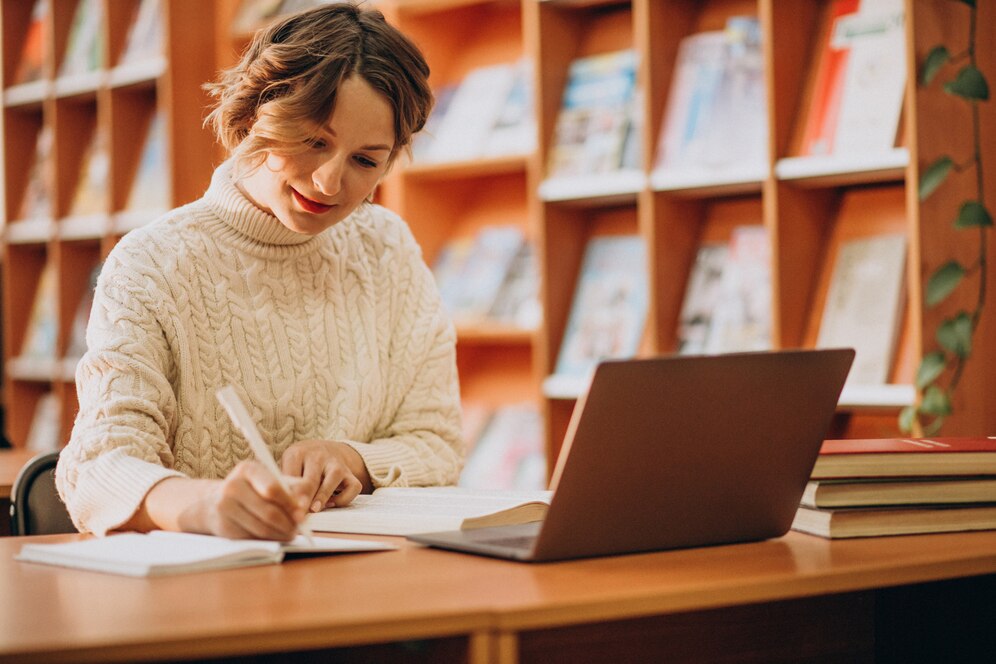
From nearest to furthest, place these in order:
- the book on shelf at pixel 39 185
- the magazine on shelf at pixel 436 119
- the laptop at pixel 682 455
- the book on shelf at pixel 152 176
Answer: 1. the laptop at pixel 682 455
2. the magazine on shelf at pixel 436 119
3. the book on shelf at pixel 152 176
4. the book on shelf at pixel 39 185

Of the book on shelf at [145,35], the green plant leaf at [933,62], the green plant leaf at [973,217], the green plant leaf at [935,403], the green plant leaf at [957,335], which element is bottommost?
the green plant leaf at [935,403]

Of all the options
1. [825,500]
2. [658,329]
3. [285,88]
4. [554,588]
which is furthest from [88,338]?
[658,329]

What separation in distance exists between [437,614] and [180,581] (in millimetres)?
260

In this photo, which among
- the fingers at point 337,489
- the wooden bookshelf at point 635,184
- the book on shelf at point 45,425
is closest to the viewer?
the fingers at point 337,489

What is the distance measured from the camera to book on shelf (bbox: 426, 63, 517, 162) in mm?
3381

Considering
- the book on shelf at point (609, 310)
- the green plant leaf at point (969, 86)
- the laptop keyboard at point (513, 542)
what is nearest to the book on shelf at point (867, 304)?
the green plant leaf at point (969, 86)

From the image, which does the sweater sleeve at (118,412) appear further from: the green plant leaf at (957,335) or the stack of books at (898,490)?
the green plant leaf at (957,335)

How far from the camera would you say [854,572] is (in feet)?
3.42

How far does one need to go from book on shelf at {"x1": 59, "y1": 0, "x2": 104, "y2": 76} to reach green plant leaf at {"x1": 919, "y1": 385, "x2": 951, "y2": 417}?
3.07m

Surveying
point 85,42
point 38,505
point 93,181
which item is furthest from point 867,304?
point 85,42

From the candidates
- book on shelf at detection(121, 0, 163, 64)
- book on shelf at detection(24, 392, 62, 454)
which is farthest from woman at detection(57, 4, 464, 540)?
book on shelf at detection(24, 392, 62, 454)

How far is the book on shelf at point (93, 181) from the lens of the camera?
433cm

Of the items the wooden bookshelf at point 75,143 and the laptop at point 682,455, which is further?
the wooden bookshelf at point 75,143

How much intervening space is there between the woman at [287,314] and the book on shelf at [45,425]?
292cm
